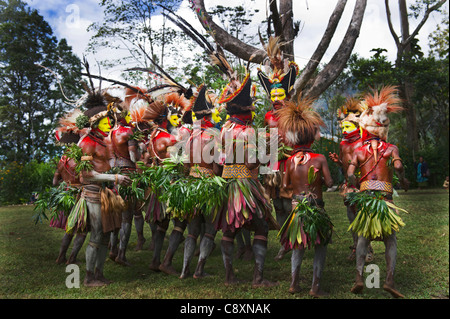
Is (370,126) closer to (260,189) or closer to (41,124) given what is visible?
(260,189)

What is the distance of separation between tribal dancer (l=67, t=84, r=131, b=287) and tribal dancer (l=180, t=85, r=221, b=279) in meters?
0.95

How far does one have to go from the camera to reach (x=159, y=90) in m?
6.59

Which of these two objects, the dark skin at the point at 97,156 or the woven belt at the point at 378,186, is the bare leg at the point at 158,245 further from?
the woven belt at the point at 378,186

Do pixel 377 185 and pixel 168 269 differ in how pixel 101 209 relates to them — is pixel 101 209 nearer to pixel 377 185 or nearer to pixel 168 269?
pixel 168 269

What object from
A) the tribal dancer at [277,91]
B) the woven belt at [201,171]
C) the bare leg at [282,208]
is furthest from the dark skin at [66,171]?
the bare leg at [282,208]

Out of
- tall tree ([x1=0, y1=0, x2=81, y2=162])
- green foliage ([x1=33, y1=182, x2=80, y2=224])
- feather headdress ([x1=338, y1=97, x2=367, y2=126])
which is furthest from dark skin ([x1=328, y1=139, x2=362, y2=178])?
tall tree ([x1=0, y1=0, x2=81, y2=162])

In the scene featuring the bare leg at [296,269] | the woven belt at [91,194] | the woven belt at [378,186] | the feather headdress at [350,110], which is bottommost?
the bare leg at [296,269]

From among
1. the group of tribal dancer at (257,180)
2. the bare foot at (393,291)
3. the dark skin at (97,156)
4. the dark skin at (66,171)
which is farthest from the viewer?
the dark skin at (66,171)

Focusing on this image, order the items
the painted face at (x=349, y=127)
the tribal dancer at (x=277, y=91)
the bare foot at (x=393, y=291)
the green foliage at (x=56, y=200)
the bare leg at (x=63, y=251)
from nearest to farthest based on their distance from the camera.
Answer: the bare foot at (x=393, y=291), the green foliage at (x=56, y=200), the tribal dancer at (x=277, y=91), the painted face at (x=349, y=127), the bare leg at (x=63, y=251)

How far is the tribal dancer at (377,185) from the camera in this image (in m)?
4.32

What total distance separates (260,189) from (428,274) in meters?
2.38

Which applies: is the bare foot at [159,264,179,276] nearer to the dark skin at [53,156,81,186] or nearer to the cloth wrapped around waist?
the cloth wrapped around waist

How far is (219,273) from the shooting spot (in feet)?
18.0

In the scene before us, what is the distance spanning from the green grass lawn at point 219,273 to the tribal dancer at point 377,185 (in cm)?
52
